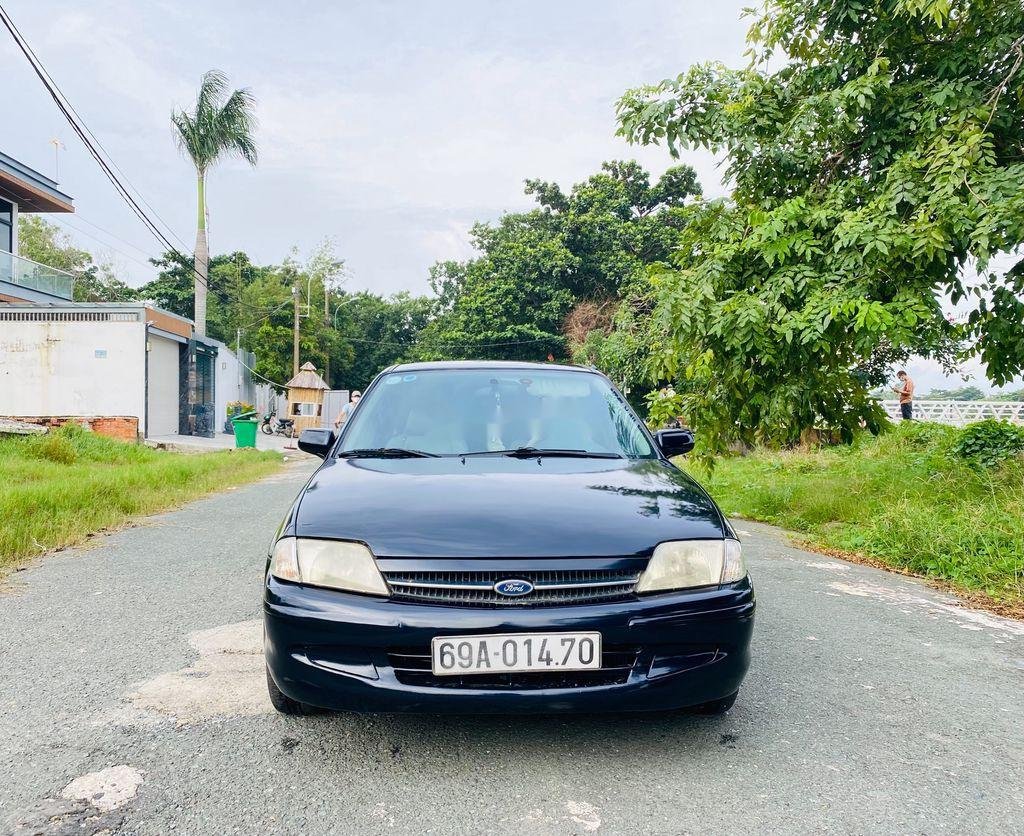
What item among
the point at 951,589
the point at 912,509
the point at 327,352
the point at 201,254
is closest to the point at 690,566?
the point at 951,589

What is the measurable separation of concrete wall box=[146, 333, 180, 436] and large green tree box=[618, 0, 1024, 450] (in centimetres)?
1741

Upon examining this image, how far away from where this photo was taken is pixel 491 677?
234cm

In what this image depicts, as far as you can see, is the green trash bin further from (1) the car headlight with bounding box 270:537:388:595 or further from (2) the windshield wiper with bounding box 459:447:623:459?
(1) the car headlight with bounding box 270:537:388:595

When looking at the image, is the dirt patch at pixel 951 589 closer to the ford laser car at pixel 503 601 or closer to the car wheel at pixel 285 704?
the ford laser car at pixel 503 601

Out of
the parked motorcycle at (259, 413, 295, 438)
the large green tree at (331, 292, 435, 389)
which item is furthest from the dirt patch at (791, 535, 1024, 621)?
the large green tree at (331, 292, 435, 389)

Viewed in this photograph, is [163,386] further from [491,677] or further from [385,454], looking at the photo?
[491,677]

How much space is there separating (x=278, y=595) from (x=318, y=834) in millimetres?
721

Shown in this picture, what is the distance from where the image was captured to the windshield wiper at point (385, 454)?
11.2 ft

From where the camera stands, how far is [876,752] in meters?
2.58

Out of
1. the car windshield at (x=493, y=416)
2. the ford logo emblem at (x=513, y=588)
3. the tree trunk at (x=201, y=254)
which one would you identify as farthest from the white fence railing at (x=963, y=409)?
the tree trunk at (x=201, y=254)

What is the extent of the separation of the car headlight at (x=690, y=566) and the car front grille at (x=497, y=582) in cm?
12

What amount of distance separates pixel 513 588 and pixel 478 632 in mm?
169

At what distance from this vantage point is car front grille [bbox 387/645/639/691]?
2.33 metres

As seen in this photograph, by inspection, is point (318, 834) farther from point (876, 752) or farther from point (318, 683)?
point (876, 752)
